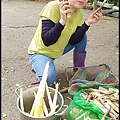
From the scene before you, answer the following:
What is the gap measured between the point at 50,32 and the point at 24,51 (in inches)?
44.6

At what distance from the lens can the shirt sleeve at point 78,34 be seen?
2.11 metres

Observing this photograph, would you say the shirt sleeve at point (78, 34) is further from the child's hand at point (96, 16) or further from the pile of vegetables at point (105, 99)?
the pile of vegetables at point (105, 99)

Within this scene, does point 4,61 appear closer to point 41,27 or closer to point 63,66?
point 63,66

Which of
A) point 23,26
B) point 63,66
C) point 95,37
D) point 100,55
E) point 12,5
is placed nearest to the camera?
point 63,66

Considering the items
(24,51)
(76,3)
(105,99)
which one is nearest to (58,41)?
(76,3)

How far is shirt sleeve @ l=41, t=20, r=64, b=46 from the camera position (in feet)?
6.08

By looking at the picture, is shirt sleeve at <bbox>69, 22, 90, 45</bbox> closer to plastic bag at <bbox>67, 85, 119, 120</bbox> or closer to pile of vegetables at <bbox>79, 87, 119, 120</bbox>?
pile of vegetables at <bbox>79, 87, 119, 120</bbox>

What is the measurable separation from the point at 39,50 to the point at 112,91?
0.65 meters

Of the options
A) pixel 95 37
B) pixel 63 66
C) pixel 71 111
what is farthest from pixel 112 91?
pixel 95 37

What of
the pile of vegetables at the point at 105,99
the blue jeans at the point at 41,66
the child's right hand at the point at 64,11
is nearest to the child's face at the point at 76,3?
the child's right hand at the point at 64,11

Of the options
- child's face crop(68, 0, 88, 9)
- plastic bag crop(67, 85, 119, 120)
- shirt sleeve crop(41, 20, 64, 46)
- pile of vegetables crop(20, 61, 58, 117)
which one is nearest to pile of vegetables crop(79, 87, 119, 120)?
plastic bag crop(67, 85, 119, 120)

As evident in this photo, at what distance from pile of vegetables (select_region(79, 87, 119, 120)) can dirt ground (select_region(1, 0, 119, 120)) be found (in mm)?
310

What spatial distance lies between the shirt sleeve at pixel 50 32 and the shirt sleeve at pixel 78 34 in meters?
0.24

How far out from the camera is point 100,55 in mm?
3002
